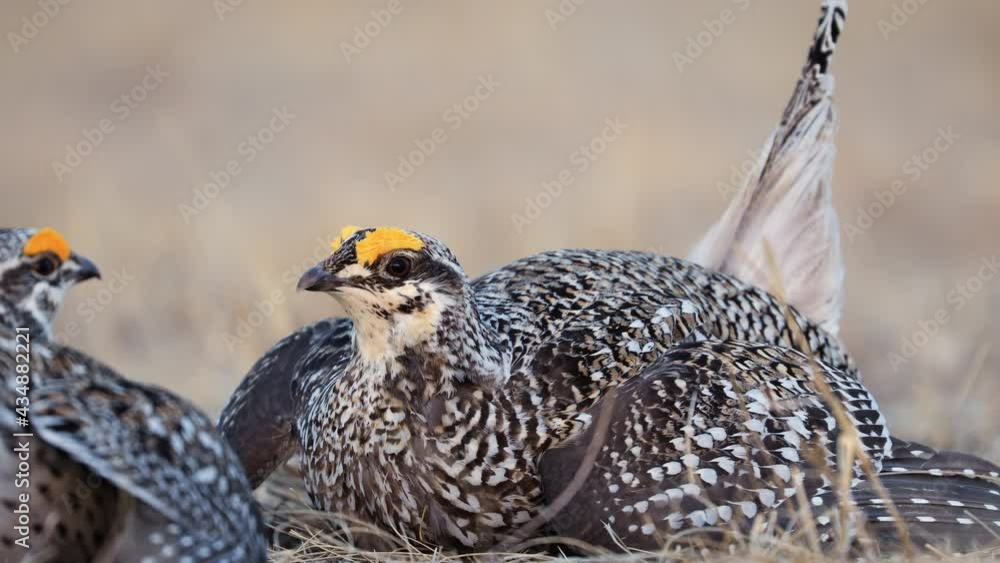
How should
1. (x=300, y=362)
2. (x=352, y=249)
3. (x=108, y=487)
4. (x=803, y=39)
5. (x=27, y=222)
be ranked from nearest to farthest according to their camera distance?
(x=108, y=487), (x=352, y=249), (x=300, y=362), (x=27, y=222), (x=803, y=39)

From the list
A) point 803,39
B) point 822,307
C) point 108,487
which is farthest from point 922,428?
point 803,39

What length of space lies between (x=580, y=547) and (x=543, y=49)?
9.30 meters

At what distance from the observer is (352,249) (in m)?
3.90

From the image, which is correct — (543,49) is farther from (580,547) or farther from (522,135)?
(580,547)
